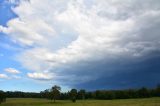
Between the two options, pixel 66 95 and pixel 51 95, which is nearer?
pixel 51 95

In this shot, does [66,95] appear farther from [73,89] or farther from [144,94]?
[144,94]

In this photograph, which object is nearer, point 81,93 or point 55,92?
point 55,92

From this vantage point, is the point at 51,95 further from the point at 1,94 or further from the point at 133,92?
the point at 133,92

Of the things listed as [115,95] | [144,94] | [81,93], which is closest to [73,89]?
[81,93]

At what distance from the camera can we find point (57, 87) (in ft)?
477

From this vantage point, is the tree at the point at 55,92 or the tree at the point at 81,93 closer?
the tree at the point at 55,92

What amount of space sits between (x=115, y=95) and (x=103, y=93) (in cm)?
866

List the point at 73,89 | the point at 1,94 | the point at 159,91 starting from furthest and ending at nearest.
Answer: the point at 73,89, the point at 159,91, the point at 1,94

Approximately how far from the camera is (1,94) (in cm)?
12319

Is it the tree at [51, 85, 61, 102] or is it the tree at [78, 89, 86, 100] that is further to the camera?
the tree at [78, 89, 86, 100]

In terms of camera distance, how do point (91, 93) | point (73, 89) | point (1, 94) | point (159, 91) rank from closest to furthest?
point (1, 94)
point (159, 91)
point (73, 89)
point (91, 93)

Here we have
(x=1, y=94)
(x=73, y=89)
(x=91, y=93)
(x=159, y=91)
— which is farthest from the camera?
(x=91, y=93)

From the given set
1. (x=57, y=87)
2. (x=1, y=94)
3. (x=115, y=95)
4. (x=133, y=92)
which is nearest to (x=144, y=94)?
(x=133, y=92)

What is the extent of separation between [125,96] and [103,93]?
12991 millimetres
